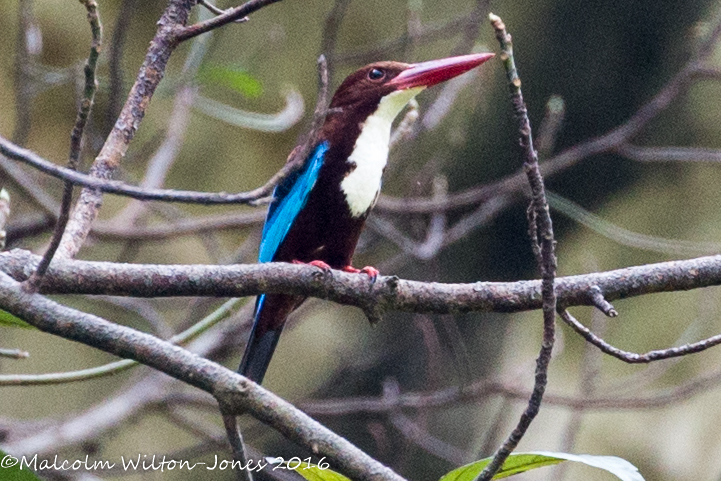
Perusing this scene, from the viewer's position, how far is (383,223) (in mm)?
3529

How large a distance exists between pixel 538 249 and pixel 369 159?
1.22 metres

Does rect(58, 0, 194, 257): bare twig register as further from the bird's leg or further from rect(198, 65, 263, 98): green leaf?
rect(198, 65, 263, 98): green leaf

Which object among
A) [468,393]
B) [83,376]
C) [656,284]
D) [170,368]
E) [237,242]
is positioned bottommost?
[170,368]

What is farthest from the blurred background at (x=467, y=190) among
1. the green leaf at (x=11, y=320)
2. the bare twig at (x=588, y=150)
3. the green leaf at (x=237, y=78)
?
the green leaf at (x=11, y=320)

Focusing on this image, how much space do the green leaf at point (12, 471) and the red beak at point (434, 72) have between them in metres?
1.54

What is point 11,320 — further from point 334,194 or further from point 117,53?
point 117,53

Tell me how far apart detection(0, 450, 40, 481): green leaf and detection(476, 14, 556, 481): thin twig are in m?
0.64

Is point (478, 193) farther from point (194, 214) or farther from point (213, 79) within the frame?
point (194, 214)

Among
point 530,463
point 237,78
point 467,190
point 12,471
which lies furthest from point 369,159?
point 467,190

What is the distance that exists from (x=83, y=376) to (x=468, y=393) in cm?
176

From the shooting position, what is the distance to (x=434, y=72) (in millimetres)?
2531

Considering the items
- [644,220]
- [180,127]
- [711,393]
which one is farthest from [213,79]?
[711,393]

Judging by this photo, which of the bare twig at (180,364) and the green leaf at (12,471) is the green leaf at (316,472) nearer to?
the bare twig at (180,364)

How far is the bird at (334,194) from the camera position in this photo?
8.07 feet
